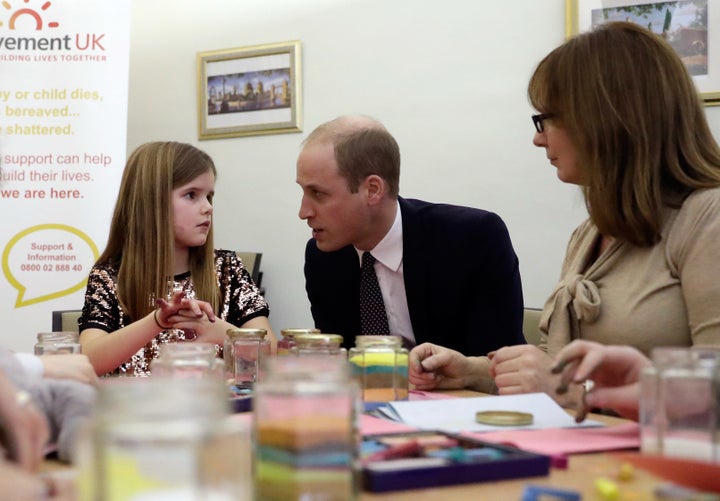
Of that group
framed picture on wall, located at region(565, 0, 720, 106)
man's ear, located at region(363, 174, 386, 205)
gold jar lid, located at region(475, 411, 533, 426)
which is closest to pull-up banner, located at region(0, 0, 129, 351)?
man's ear, located at region(363, 174, 386, 205)

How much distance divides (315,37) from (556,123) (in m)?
2.52

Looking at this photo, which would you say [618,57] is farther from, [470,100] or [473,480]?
[470,100]

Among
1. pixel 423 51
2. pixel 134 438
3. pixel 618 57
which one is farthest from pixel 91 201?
pixel 134 438

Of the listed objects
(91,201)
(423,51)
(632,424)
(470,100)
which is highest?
(423,51)

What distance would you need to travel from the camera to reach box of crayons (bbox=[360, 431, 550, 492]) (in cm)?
81

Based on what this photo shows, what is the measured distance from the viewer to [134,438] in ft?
1.85

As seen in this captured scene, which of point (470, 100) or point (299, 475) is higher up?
point (470, 100)

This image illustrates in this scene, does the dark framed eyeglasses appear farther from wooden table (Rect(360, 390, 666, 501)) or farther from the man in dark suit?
wooden table (Rect(360, 390, 666, 501))

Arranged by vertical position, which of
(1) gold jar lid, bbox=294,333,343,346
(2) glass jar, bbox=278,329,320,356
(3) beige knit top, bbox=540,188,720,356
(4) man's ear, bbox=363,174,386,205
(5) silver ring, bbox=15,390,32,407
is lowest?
(2) glass jar, bbox=278,329,320,356

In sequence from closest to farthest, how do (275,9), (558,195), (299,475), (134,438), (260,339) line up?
(134,438), (299,475), (260,339), (558,195), (275,9)

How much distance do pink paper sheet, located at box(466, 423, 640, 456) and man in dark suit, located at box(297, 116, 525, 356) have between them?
44.0 inches

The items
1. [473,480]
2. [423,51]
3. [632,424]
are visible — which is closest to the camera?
[473,480]

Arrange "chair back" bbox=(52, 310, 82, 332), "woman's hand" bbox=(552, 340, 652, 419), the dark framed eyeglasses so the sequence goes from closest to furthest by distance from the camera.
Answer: "woman's hand" bbox=(552, 340, 652, 419) < the dark framed eyeglasses < "chair back" bbox=(52, 310, 82, 332)

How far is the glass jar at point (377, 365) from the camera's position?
1.42 metres
